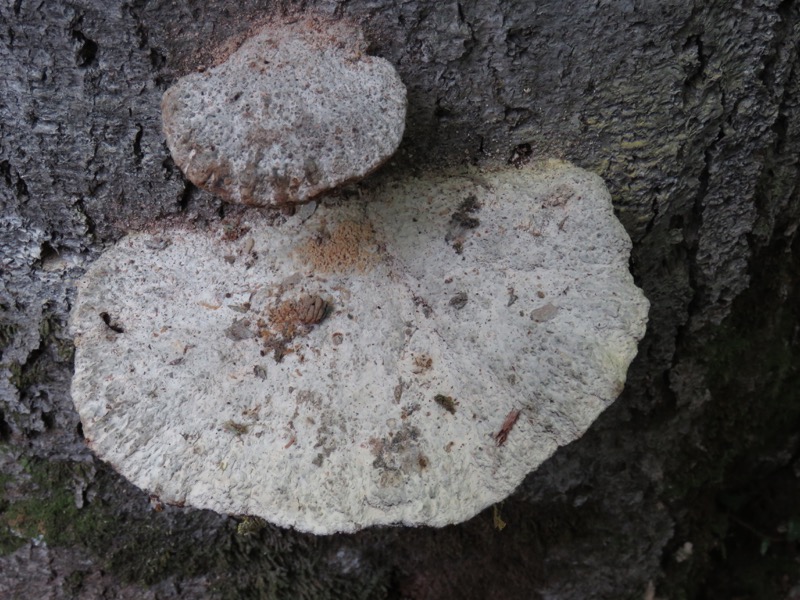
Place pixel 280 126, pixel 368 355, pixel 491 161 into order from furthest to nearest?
pixel 491 161
pixel 368 355
pixel 280 126

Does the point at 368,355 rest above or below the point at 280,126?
below

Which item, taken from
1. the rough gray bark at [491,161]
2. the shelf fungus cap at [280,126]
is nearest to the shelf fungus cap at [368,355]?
the rough gray bark at [491,161]

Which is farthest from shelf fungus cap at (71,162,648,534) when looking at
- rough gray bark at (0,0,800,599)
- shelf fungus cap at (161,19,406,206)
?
shelf fungus cap at (161,19,406,206)

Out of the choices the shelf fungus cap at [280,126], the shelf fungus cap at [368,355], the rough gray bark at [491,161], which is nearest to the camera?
the shelf fungus cap at [280,126]

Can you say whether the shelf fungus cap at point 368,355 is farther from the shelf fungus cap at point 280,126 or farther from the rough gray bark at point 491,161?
the shelf fungus cap at point 280,126

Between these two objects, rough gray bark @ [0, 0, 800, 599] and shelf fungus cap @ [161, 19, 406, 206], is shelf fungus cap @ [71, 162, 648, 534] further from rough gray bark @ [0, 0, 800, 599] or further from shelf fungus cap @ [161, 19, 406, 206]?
shelf fungus cap @ [161, 19, 406, 206]

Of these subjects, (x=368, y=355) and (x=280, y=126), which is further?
(x=368, y=355)
